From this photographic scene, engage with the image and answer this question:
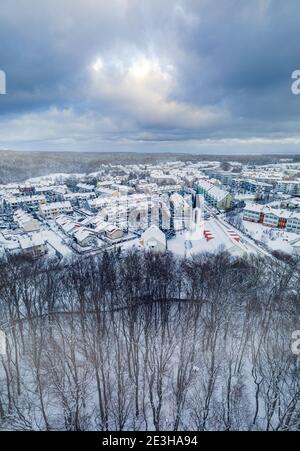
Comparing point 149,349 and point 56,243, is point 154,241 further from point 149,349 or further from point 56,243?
point 149,349

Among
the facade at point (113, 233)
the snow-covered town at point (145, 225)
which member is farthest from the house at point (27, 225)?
the facade at point (113, 233)

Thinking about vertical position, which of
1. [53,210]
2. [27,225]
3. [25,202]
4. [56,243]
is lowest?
[56,243]

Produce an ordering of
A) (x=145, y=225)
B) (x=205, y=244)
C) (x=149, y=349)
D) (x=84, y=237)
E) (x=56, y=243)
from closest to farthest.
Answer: (x=149, y=349)
(x=205, y=244)
(x=84, y=237)
(x=56, y=243)
(x=145, y=225)

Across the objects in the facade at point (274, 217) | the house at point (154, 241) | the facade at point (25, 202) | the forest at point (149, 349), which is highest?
the facade at point (25, 202)

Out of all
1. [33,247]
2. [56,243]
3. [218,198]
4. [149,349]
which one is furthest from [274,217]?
[33,247]

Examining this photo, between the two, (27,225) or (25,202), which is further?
(25,202)

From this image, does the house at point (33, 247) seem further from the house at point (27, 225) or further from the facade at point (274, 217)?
the facade at point (274, 217)

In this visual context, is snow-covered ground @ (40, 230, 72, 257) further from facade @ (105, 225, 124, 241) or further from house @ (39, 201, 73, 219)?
house @ (39, 201, 73, 219)

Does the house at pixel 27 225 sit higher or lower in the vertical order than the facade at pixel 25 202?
lower
